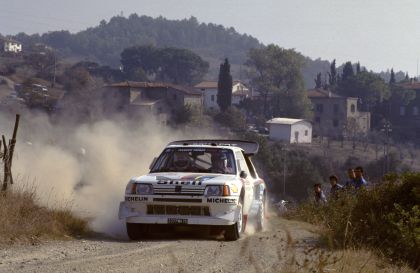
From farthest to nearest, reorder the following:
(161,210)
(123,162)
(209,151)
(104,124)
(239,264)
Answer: (104,124), (123,162), (209,151), (161,210), (239,264)

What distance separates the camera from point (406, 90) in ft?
422

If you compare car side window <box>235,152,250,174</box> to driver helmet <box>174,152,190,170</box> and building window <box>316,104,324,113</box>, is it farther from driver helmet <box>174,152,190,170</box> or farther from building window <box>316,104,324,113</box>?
building window <box>316,104,324,113</box>

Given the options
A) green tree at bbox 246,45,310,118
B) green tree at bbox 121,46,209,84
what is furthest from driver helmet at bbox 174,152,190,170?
green tree at bbox 121,46,209,84

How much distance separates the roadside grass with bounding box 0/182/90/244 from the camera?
38.2ft

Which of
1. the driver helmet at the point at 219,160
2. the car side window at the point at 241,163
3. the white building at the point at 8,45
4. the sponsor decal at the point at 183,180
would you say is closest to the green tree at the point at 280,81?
the white building at the point at 8,45

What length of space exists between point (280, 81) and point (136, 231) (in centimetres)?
11439

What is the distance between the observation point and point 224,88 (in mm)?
110875

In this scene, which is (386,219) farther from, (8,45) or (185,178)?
(8,45)

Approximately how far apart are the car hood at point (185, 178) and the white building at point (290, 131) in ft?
259

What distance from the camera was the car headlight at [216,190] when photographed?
40.1 feet

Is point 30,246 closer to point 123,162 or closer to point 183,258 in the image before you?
point 183,258

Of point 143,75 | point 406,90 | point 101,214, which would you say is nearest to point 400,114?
point 406,90

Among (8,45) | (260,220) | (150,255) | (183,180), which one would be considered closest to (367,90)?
(8,45)

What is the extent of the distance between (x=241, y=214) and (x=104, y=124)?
2126 cm
